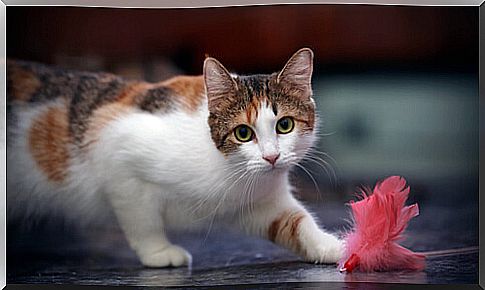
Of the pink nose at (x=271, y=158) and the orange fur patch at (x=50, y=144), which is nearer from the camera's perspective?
the pink nose at (x=271, y=158)

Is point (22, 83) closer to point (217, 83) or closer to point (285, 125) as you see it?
point (217, 83)

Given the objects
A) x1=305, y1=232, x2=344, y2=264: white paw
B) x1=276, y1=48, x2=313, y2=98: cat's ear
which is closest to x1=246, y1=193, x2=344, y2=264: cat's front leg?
x1=305, y1=232, x2=344, y2=264: white paw

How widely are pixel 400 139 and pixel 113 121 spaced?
57cm

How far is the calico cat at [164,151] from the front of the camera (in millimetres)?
1343

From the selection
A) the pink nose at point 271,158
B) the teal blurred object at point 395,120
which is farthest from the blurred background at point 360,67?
the pink nose at point 271,158

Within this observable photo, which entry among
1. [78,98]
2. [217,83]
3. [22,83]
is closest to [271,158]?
[217,83]

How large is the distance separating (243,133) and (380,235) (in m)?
0.32

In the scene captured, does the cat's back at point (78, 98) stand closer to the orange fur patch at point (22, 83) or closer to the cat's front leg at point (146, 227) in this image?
the orange fur patch at point (22, 83)

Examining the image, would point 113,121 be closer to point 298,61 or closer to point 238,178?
point 238,178

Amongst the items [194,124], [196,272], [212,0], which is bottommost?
[196,272]

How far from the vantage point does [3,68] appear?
141 cm

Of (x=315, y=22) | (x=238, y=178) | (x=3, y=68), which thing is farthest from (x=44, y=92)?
(x=315, y=22)

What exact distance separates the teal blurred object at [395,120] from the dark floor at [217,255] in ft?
0.32

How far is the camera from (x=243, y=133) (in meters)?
1.33
